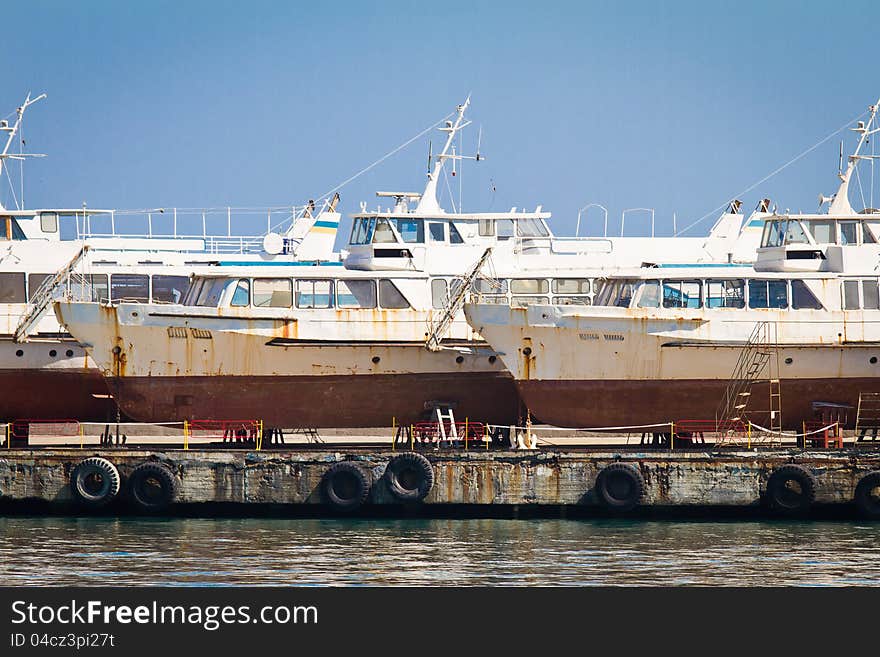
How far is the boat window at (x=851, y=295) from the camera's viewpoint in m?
31.6

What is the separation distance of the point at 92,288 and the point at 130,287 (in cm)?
89

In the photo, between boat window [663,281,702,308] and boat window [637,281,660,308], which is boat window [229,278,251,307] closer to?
boat window [637,281,660,308]

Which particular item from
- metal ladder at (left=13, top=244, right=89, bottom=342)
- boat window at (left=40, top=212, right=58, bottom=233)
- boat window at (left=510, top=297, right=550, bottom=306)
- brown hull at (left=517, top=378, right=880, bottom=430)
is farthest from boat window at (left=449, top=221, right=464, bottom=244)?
boat window at (left=40, top=212, right=58, bottom=233)

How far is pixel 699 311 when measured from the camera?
100ft

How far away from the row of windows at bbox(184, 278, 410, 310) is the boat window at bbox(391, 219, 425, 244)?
2.69 metres

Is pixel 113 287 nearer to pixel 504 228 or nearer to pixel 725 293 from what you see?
pixel 504 228

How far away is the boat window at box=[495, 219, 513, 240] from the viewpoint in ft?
120

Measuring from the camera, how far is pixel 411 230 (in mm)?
35000

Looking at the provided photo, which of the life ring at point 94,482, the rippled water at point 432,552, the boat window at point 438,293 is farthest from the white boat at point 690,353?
the life ring at point 94,482

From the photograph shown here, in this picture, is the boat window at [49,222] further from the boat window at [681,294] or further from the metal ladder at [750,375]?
the metal ladder at [750,375]

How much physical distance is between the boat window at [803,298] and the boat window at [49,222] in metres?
19.2

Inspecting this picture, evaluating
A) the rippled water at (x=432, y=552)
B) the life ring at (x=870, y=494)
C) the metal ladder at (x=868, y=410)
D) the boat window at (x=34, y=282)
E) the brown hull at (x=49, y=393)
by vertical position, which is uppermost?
the boat window at (x=34, y=282)
